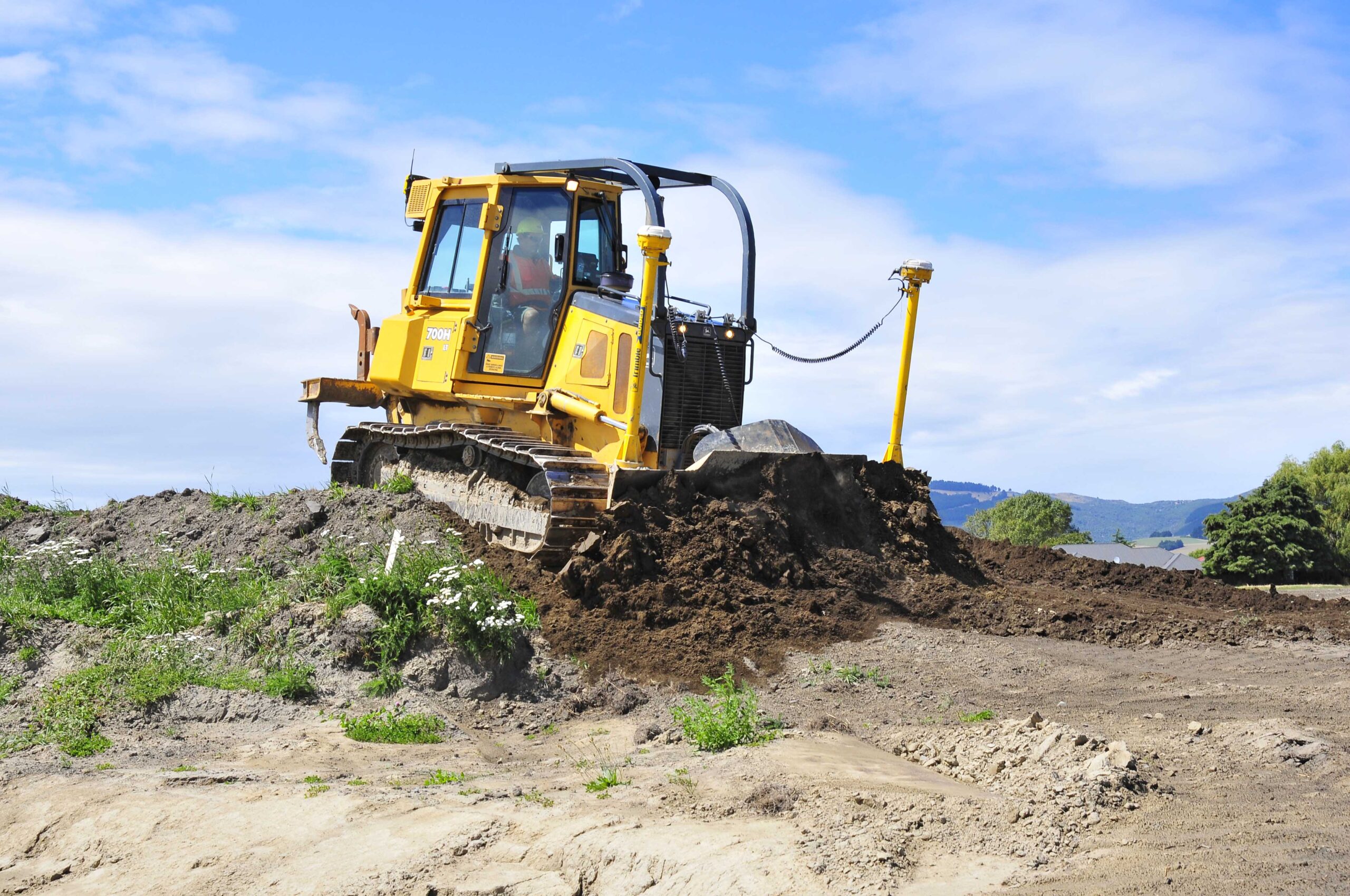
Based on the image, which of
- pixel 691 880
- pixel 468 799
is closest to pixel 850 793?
pixel 691 880

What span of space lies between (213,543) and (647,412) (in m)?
4.83

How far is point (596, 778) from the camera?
6.33 m

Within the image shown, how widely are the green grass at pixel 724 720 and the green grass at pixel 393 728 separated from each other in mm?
1679

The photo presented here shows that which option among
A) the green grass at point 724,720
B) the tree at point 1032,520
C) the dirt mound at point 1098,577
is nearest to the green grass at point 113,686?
the green grass at point 724,720

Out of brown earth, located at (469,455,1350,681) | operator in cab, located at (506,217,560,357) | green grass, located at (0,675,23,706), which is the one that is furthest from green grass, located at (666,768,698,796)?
operator in cab, located at (506,217,560,357)

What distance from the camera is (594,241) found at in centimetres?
1187

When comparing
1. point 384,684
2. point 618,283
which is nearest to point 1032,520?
point 618,283

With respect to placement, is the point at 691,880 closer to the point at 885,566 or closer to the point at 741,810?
the point at 741,810

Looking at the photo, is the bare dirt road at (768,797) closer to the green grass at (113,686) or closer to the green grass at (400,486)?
the green grass at (113,686)

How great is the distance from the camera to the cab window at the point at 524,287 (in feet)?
Answer: 38.5

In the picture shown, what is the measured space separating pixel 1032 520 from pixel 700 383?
133ft

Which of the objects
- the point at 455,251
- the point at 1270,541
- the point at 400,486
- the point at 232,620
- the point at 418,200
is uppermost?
the point at 418,200

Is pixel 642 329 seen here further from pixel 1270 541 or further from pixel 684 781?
pixel 1270 541

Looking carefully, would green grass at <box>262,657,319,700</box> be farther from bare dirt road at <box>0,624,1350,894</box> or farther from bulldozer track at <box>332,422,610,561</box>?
bulldozer track at <box>332,422,610,561</box>
